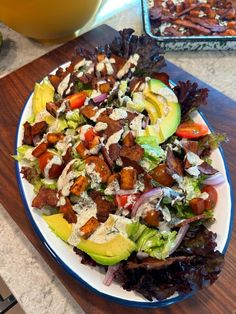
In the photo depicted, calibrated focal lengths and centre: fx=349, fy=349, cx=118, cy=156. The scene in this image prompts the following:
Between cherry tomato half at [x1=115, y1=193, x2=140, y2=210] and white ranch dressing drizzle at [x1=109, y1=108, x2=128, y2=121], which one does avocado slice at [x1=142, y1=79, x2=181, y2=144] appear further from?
cherry tomato half at [x1=115, y1=193, x2=140, y2=210]

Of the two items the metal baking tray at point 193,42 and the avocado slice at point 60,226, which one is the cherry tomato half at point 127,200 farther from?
the metal baking tray at point 193,42

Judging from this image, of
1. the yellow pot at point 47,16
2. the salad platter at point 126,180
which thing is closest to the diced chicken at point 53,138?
the salad platter at point 126,180

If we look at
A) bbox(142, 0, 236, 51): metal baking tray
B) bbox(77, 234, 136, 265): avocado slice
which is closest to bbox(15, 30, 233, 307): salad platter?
bbox(77, 234, 136, 265): avocado slice

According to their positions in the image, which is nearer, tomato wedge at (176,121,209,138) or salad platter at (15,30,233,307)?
salad platter at (15,30,233,307)

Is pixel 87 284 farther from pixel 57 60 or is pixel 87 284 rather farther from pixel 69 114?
pixel 57 60

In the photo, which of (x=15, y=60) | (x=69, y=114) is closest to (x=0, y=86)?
(x=15, y=60)

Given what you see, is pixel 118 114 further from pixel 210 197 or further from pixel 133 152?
pixel 210 197

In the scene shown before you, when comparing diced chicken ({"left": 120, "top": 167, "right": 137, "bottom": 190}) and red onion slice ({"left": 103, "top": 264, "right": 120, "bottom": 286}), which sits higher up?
diced chicken ({"left": 120, "top": 167, "right": 137, "bottom": 190})
